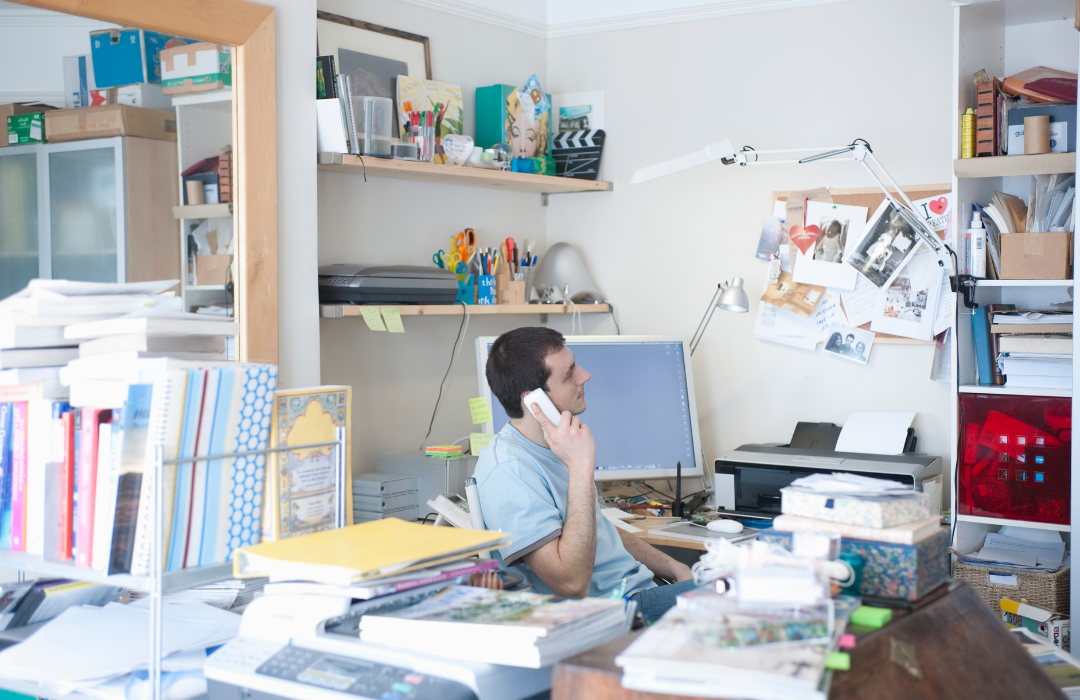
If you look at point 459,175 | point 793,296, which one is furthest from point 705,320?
point 459,175

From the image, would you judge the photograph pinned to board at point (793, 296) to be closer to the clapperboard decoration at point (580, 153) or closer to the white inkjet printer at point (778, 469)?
the white inkjet printer at point (778, 469)

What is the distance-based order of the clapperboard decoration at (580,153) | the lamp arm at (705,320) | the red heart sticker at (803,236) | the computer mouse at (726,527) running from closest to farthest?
the computer mouse at (726,527), the red heart sticker at (803,236), the lamp arm at (705,320), the clapperboard decoration at (580,153)

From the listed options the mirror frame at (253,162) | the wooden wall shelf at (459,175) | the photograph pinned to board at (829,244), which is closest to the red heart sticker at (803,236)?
the photograph pinned to board at (829,244)

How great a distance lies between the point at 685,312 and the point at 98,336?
226 centimetres

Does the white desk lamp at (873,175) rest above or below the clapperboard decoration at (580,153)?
below

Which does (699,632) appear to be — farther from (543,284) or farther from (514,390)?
(543,284)

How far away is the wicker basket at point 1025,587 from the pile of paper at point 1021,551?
0.02 meters

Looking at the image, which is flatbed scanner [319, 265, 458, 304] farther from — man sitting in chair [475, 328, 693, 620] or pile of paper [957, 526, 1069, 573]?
pile of paper [957, 526, 1069, 573]

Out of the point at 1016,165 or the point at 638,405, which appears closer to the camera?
the point at 1016,165

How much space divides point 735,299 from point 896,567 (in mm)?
1801

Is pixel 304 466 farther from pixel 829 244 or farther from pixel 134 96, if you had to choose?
pixel 829 244

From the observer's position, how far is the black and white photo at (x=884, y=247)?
296 centimetres

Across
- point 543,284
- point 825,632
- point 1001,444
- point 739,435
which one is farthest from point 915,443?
point 825,632

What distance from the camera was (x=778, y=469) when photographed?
2766 mm
